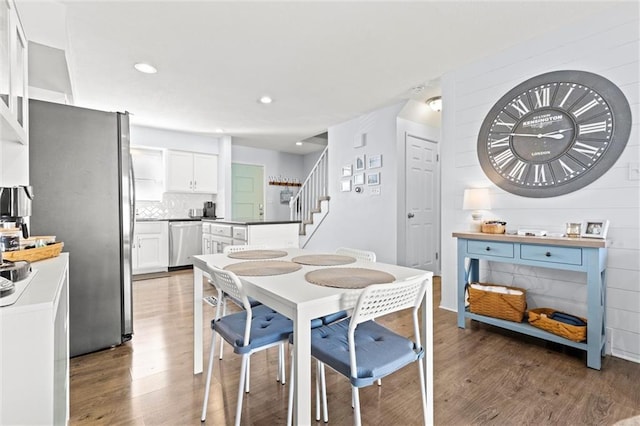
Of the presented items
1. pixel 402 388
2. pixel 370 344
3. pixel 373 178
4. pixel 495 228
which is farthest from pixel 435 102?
pixel 370 344

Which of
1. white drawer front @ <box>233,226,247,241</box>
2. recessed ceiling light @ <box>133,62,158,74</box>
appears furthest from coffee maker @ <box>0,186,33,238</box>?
white drawer front @ <box>233,226,247,241</box>

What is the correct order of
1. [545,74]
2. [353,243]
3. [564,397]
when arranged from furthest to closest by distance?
[353,243], [545,74], [564,397]

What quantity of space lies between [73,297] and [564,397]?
10.4 ft

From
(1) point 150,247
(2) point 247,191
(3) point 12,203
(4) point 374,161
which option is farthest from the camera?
(2) point 247,191

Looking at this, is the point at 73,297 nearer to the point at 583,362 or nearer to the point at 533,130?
the point at 583,362

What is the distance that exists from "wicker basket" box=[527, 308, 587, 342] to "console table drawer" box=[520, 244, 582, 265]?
0.43 m

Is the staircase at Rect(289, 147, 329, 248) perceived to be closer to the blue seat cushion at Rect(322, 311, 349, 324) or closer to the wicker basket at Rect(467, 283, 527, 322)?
the wicker basket at Rect(467, 283, 527, 322)

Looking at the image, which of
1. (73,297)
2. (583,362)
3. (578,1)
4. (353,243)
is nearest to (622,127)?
(578,1)

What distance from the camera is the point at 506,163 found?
9.10ft

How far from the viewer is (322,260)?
1927 millimetres

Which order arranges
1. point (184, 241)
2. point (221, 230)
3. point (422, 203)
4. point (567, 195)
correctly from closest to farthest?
point (567, 195)
point (221, 230)
point (422, 203)
point (184, 241)

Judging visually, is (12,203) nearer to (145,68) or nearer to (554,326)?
(145,68)

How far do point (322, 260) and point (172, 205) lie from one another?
4906 mm

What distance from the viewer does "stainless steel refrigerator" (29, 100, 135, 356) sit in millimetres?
2117
